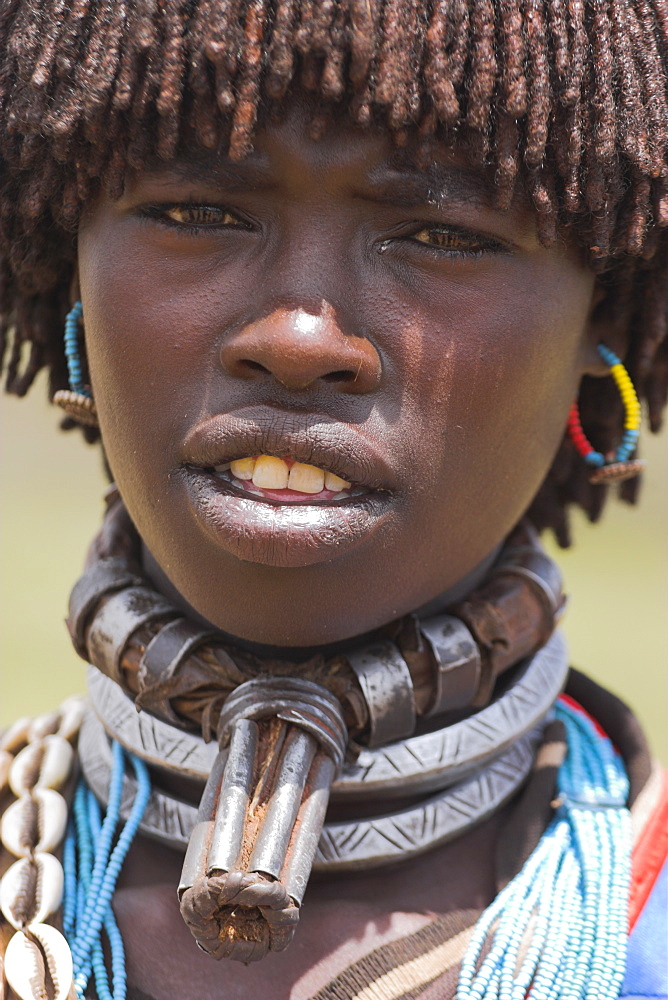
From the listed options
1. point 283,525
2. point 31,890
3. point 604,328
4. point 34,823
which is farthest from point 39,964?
point 604,328

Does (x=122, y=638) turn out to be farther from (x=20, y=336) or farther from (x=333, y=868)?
(x=20, y=336)

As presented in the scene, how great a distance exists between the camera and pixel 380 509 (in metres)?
1.41

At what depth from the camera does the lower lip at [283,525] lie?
4.45ft

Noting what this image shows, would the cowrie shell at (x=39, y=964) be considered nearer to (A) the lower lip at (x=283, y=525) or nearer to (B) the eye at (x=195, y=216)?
(A) the lower lip at (x=283, y=525)

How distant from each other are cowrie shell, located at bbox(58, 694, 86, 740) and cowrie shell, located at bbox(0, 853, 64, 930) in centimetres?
26

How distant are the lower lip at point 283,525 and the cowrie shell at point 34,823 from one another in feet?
1.57

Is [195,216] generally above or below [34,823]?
above

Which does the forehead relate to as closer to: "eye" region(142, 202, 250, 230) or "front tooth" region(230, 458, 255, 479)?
"eye" region(142, 202, 250, 230)

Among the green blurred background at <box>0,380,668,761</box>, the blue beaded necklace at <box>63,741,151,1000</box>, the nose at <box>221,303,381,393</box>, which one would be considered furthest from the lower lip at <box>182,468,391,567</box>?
the green blurred background at <box>0,380,668,761</box>

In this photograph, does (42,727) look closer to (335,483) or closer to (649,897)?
(335,483)

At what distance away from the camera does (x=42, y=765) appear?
169cm

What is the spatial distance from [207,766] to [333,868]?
0.20m

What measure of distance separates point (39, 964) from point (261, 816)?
0.33 metres

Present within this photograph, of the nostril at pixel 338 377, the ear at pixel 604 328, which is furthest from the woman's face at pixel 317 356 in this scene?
the ear at pixel 604 328
